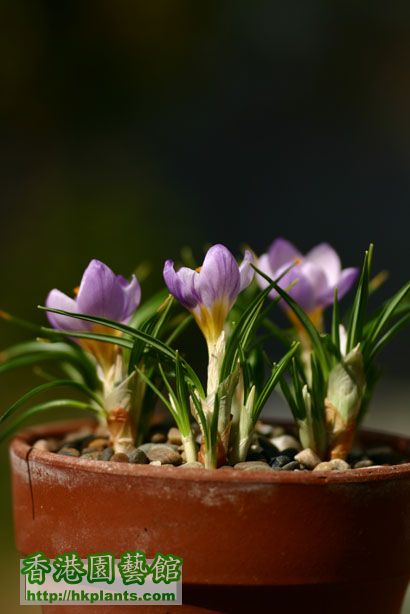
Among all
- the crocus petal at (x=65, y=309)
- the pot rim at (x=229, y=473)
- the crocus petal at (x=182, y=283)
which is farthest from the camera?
the crocus petal at (x=65, y=309)

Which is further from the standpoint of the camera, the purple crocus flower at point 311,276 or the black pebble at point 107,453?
the purple crocus flower at point 311,276

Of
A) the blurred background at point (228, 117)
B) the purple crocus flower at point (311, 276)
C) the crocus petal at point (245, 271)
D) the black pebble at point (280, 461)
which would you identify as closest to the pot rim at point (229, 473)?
the black pebble at point (280, 461)

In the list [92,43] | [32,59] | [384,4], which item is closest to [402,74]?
[384,4]

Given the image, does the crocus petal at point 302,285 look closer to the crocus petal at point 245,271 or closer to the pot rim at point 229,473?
the crocus petal at point 245,271

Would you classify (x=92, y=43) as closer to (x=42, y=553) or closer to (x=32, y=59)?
(x=32, y=59)

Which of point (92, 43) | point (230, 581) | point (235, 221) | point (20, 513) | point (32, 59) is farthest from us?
point (235, 221)

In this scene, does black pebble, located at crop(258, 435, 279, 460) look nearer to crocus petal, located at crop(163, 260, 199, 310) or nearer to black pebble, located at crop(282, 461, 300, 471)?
black pebble, located at crop(282, 461, 300, 471)

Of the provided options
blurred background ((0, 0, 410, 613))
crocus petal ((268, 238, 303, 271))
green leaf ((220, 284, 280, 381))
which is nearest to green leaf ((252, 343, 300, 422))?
green leaf ((220, 284, 280, 381))
